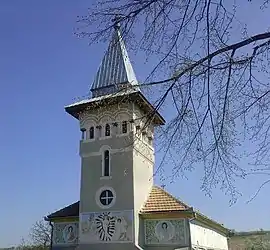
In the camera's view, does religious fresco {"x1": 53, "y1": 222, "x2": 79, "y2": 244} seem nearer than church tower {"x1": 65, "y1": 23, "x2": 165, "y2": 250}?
No

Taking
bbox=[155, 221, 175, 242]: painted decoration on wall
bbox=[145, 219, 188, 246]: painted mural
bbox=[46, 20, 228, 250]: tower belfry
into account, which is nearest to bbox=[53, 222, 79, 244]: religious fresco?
bbox=[46, 20, 228, 250]: tower belfry

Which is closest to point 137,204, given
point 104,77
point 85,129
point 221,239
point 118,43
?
point 85,129

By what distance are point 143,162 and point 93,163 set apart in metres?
2.24

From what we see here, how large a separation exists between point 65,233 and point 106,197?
2.81 m

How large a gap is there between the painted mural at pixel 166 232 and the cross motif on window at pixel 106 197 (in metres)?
1.78

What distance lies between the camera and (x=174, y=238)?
15.7 m

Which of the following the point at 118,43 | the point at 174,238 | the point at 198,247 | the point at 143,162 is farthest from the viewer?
the point at 143,162

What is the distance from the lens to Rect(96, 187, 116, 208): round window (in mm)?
16712

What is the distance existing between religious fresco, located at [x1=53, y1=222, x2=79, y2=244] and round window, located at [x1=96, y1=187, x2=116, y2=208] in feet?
5.83

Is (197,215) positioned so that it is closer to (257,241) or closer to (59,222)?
(59,222)

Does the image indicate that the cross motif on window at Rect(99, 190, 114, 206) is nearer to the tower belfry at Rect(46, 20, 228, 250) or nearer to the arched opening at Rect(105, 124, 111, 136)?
the tower belfry at Rect(46, 20, 228, 250)

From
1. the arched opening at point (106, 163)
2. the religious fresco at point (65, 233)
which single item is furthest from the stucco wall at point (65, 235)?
the arched opening at point (106, 163)

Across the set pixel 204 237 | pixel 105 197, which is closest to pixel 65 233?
pixel 105 197

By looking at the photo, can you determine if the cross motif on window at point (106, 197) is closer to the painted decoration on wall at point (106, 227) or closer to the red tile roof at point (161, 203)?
the painted decoration on wall at point (106, 227)
